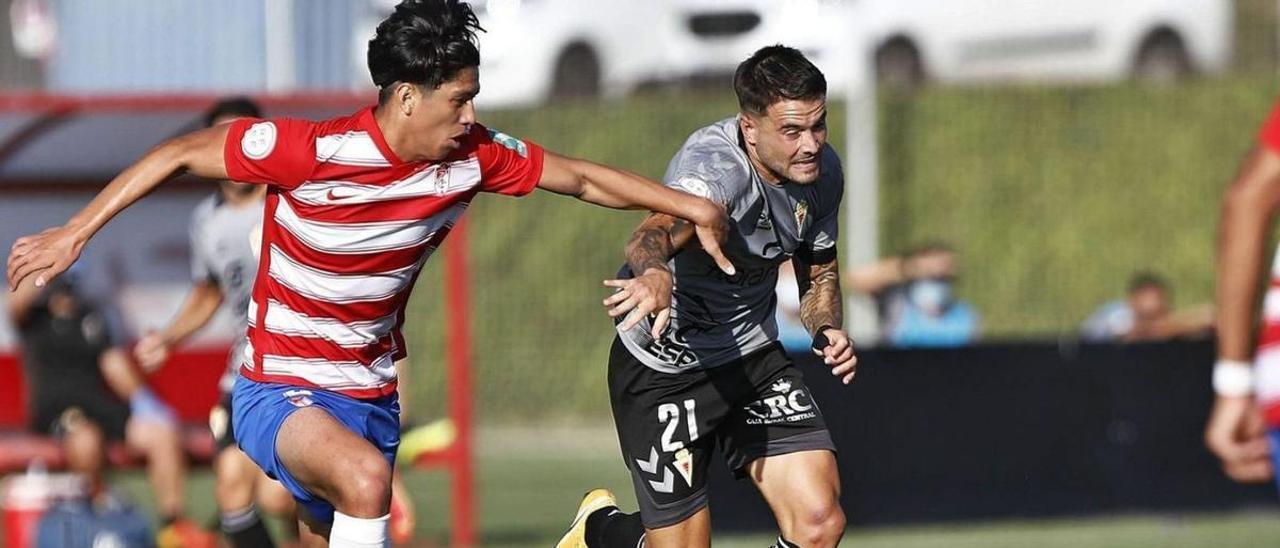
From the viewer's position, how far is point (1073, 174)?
17969mm

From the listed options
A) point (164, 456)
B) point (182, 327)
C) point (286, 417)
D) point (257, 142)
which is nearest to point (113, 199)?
point (257, 142)

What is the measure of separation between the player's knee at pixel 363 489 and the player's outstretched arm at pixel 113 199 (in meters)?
0.92

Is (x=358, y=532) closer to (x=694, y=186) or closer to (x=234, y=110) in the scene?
(x=694, y=186)

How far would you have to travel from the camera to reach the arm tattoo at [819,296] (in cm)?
625

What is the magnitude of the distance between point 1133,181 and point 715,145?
1263cm

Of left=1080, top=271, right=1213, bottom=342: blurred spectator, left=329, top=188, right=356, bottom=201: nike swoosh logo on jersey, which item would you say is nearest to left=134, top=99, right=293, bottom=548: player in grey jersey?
left=329, top=188, right=356, bottom=201: nike swoosh logo on jersey

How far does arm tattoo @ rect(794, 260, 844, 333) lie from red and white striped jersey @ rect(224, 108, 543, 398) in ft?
3.54

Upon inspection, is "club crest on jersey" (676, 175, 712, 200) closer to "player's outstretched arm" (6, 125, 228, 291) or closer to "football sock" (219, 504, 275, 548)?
"player's outstretched arm" (6, 125, 228, 291)

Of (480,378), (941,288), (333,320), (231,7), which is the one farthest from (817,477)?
(480,378)

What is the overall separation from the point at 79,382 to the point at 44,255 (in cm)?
608

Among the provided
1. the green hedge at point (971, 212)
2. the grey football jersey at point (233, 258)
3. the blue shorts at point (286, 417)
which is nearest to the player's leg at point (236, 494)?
the grey football jersey at point (233, 258)

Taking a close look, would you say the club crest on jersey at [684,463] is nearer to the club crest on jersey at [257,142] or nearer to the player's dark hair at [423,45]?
the player's dark hair at [423,45]

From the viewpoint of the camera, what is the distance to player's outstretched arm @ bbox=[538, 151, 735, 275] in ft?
18.4

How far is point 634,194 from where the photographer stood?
566cm
